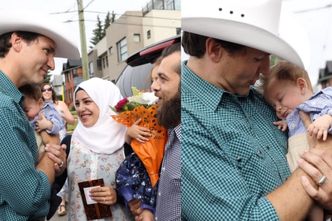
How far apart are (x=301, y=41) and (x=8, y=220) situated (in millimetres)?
700

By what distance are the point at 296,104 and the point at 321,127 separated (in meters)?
0.08

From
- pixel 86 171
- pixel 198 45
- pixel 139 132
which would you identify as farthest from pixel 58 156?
pixel 198 45

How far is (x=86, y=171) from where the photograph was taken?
3.16ft

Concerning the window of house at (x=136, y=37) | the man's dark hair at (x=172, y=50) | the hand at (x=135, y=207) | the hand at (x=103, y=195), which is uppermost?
the window of house at (x=136, y=37)

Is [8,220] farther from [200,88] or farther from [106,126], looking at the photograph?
[200,88]

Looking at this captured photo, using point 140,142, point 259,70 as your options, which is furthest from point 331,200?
point 140,142

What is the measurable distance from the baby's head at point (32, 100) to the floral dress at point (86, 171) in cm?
12

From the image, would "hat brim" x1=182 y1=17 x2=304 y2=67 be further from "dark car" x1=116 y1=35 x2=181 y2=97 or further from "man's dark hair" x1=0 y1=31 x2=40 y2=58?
"man's dark hair" x1=0 y1=31 x2=40 y2=58

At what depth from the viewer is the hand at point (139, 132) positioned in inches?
37.0


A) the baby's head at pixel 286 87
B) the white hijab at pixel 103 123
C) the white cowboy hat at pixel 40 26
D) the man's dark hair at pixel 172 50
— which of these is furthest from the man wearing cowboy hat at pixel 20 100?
the baby's head at pixel 286 87

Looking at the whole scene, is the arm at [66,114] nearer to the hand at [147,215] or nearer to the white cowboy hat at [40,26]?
the white cowboy hat at [40,26]

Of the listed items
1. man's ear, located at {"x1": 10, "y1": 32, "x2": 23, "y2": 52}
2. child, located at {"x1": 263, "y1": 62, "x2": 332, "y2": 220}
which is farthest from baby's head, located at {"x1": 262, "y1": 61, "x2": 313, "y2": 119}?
man's ear, located at {"x1": 10, "y1": 32, "x2": 23, "y2": 52}

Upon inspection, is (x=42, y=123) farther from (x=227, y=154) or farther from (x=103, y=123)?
(x=227, y=154)

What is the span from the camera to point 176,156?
3.10 feet
